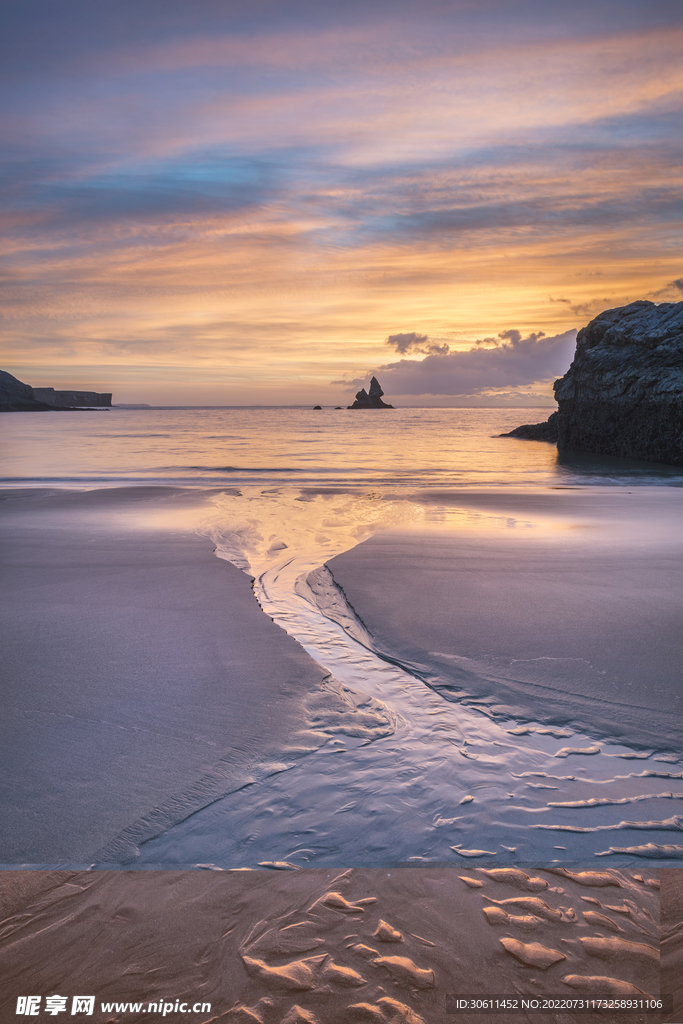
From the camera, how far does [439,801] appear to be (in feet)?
7.54

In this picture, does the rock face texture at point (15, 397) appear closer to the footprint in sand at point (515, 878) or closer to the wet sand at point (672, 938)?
the footprint in sand at point (515, 878)

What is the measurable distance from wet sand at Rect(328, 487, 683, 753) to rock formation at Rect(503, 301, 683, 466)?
38.0ft

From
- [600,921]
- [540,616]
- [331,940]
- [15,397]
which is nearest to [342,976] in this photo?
[331,940]

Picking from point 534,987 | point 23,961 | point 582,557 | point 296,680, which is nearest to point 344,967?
point 534,987

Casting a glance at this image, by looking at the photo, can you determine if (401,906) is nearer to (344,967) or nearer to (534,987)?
(344,967)

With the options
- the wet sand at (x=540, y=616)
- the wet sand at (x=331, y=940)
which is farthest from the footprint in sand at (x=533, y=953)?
the wet sand at (x=540, y=616)

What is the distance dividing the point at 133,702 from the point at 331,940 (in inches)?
66.1

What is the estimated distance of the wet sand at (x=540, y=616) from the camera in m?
3.06

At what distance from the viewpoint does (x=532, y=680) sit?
328cm

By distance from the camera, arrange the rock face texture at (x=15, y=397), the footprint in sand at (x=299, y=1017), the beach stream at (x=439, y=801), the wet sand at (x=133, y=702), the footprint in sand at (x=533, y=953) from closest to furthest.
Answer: the footprint in sand at (x=299, y=1017) < the footprint in sand at (x=533, y=953) < the beach stream at (x=439, y=801) < the wet sand at (x=133, y=702) < the rock face texture at (x=15, y=397)

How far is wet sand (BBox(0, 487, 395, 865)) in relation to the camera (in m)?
2.21

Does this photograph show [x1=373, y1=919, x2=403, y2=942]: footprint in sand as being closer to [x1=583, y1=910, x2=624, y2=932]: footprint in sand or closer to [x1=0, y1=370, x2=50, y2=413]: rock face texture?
[x1=583, y1=910, x2=624, y2=932]: footprint in sand

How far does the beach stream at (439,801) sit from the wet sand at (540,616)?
21 cm

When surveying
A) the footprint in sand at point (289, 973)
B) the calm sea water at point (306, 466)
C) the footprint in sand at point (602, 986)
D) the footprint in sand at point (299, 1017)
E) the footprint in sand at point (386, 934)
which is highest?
the calm sea water at point (306, 466)
